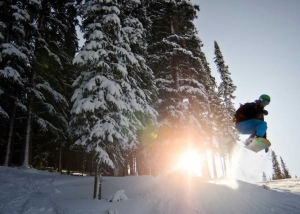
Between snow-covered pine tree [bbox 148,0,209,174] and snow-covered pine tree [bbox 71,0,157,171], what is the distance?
3569 millimetres

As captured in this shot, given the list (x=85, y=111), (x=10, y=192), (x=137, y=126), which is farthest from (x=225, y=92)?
(x=10, y=192)

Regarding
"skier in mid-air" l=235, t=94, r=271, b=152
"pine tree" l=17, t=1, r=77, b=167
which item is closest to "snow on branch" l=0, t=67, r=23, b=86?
"pine tree" l=17, t=1, r=77, b=167

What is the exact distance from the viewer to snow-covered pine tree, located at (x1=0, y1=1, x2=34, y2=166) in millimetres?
13908

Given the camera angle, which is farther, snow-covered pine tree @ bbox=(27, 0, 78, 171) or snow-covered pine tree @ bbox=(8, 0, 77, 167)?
snow-covered pine tree @ bbox=(27, 0, 78, 171)

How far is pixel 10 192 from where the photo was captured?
32.3 ft

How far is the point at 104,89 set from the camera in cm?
991

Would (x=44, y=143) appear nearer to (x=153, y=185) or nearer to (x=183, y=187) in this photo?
(x=153, y=185)

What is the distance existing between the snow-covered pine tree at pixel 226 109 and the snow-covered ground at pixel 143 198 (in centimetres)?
1745

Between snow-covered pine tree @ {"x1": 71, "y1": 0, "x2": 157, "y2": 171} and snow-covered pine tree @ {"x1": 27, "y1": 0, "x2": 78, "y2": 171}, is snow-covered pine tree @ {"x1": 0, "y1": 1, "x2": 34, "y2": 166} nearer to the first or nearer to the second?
snow-covered pine tree @ {"x1": 27, "y1": 0, "x2": 78, "y2": 171}

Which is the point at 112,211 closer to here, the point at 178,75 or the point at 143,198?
the point at 143,198

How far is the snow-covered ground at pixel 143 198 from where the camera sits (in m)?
7.38

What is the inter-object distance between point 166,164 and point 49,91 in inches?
391

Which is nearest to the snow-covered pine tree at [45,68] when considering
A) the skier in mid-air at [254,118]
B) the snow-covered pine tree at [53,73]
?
the snow-covered pine tree at [53,73]

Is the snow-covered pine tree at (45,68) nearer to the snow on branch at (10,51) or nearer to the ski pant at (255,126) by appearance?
the snow on branch at (10,51)
